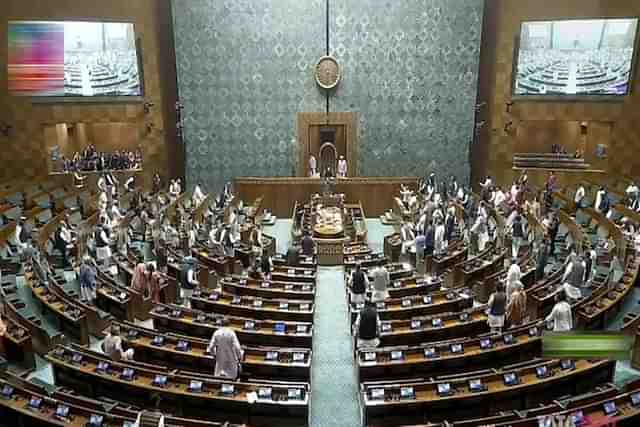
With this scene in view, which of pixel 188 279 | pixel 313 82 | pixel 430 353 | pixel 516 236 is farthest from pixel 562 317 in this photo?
pixel 313 82

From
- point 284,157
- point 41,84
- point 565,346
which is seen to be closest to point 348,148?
point 284,157

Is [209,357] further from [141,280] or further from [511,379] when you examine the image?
[511,379]

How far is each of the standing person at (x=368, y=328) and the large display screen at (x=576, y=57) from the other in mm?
16123

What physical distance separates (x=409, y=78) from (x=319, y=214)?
867cm

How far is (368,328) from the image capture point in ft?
27.4

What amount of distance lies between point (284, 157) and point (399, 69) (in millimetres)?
6395

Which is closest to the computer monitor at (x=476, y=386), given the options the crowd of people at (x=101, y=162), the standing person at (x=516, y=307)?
the standing person at (x=516, y=307)

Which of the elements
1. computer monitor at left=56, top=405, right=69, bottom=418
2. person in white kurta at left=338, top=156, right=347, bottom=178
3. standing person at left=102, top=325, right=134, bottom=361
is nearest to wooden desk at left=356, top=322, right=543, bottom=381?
standing person at left=102, top=325, right=134, bottom=361

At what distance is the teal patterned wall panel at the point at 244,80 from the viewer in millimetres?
21781

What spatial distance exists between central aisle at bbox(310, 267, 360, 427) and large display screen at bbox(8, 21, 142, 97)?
562 inches

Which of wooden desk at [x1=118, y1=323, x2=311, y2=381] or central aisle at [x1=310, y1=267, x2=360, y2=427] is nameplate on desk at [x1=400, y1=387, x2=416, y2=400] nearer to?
central aisle at [x1=310, y1=267, x2=360, y2=427]

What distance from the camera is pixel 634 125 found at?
800 inches

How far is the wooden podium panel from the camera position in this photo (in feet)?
68.6

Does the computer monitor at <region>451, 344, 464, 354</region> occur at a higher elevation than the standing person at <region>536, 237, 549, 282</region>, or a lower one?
lower
